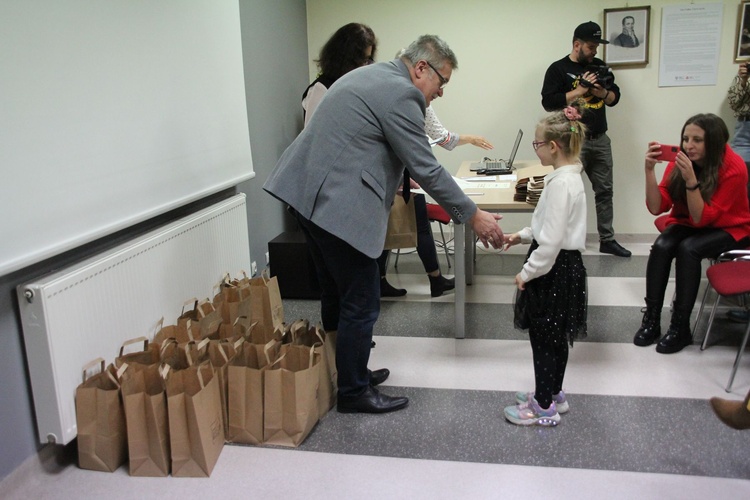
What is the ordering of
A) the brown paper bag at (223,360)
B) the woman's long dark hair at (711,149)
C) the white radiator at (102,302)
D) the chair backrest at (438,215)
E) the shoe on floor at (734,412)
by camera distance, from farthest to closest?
the chair backrest at (438,215) < the woman's long dark hair at (711,149) < the brown paper bag at (223,360) < the white radiator at (102,302) < the shoe on floor at (734,412)

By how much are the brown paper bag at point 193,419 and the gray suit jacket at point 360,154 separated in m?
0.63

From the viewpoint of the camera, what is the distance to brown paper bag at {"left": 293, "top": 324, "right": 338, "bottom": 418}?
2365 mm

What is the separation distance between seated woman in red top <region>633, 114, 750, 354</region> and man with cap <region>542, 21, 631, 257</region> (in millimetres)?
1478

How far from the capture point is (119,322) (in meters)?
2.28

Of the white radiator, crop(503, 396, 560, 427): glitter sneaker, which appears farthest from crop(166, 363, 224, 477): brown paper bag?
crop(503, 396, 560, 427): glitter sneaker

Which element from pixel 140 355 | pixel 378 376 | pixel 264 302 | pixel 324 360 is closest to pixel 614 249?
pixel 378 376

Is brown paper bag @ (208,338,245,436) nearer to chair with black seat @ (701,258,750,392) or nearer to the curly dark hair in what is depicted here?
the curly dark hair

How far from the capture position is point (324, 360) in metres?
2.39

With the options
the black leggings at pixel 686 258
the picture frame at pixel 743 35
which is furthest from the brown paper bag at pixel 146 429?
the picture frame at pixel 743 35

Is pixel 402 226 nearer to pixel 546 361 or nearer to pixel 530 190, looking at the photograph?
pixel 530 190

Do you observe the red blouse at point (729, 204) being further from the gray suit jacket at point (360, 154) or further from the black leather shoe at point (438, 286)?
the gray suit jacket at point (360, 154)

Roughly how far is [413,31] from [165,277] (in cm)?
312

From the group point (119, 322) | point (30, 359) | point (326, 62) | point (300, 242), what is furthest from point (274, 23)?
point (30, 359)

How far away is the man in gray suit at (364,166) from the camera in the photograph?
6.84 ft
